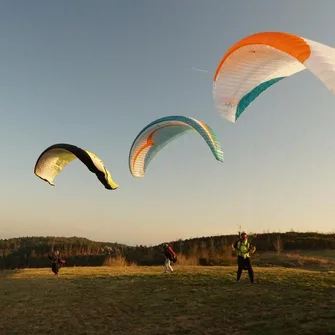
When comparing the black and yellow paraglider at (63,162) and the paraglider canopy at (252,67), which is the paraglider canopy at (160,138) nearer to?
the black and yellow paraglider at (63,162)

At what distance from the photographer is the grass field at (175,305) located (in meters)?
9.62

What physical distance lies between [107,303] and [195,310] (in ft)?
10.5

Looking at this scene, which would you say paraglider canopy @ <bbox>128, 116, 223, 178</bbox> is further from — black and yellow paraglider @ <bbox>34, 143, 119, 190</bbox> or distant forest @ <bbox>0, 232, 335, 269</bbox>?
distant forest @ <bbox>0, 232, 335, 269</bbox>

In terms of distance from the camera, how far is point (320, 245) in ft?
113

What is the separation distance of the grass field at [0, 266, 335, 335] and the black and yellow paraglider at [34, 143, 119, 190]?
444 cm

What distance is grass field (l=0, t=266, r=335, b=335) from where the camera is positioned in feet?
31.6

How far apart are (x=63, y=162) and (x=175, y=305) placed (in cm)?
1112

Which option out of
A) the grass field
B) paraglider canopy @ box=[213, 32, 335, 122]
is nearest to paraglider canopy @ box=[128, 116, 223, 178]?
paraglider canopy @ box=[213, 32, 335, 122]

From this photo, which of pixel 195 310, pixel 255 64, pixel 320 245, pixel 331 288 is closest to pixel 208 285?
pixel 195 310

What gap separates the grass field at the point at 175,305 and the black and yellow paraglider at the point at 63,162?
4436 millimetres

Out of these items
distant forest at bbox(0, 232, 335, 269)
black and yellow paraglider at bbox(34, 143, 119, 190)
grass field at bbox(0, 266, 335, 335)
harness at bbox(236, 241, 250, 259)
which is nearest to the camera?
grass field at bbox(0, 266, 335, 335)

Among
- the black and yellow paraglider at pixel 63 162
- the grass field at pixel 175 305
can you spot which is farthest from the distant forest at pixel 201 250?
the grass field at pixel 175 305

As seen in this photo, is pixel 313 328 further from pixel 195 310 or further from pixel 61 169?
pixel 61 169

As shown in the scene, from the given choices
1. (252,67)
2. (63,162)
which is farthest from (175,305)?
(63,162)
